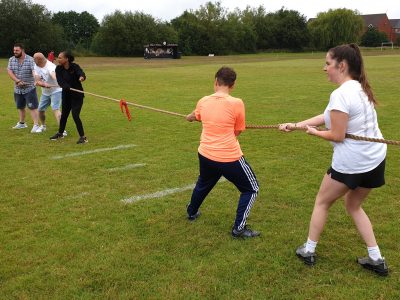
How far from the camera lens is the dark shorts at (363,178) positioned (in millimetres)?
3650

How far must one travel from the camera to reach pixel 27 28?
71.1m

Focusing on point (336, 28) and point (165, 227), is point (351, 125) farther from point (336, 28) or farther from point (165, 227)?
point (336, 28)

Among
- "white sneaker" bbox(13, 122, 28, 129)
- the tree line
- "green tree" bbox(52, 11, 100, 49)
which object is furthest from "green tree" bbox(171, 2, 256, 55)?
"white sneaker" bbox(13, 122, 28, 129)

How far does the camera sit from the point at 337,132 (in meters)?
3.54

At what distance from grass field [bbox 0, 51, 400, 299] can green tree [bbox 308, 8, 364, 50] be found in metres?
84.6

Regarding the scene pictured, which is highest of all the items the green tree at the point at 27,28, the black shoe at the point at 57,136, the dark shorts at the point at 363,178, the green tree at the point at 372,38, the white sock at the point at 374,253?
the green tree at the point at 27,28

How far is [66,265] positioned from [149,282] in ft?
2.91

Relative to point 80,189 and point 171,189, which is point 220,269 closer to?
point 171,189

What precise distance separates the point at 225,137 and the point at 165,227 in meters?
1.35

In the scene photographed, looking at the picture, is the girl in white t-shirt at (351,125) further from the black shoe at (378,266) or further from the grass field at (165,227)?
the grass field at (165,227)

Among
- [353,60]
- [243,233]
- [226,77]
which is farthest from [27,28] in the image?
[353,60]

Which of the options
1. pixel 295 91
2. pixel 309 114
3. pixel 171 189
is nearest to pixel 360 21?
pixel 295 91

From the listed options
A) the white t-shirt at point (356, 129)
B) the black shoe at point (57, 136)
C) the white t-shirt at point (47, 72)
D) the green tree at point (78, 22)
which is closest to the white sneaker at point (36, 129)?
the black shoe at point (57, 136)

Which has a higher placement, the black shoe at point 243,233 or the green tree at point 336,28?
the green tree at point 336,28
